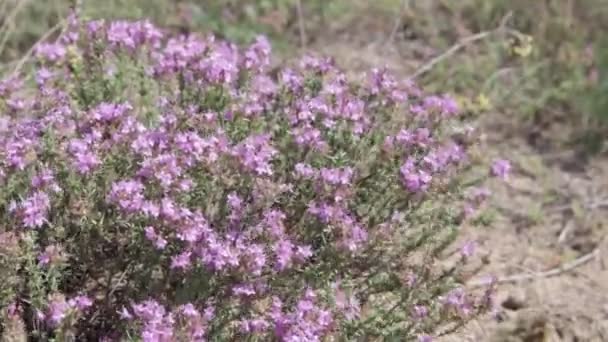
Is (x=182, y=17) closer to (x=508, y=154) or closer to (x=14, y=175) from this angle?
(x=508, y=154)

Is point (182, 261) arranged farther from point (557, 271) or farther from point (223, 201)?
point (557, 271)

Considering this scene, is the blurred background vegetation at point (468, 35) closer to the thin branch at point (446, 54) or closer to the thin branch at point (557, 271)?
the thin branch at point (446, 54)

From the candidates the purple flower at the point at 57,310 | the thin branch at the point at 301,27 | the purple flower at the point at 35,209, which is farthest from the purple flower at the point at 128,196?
the thin branch at the point at 301,27

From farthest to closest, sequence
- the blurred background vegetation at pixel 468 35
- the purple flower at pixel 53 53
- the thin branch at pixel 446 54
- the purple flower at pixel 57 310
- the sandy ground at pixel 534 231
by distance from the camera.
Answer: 1. the blurred background vegetation at pixel 468 35
2. the thin branch at pixel 446 54
3. the sandy ground at pixel 534 231
4. the purple flower at pixel 53 53
5. the purple flower at pixel 57 310

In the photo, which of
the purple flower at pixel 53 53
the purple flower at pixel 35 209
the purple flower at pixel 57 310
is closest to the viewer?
the purple flower at pixel 57 310

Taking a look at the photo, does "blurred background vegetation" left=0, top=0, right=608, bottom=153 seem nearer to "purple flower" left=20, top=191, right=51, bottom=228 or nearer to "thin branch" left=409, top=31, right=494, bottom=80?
"thin branch" left=409, top=31, right=494, bottom=80

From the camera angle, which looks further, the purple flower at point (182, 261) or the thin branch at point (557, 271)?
the thin branch at point (557, 271)

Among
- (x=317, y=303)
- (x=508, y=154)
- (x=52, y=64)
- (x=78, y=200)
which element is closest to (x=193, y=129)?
(x=78, y=200)
